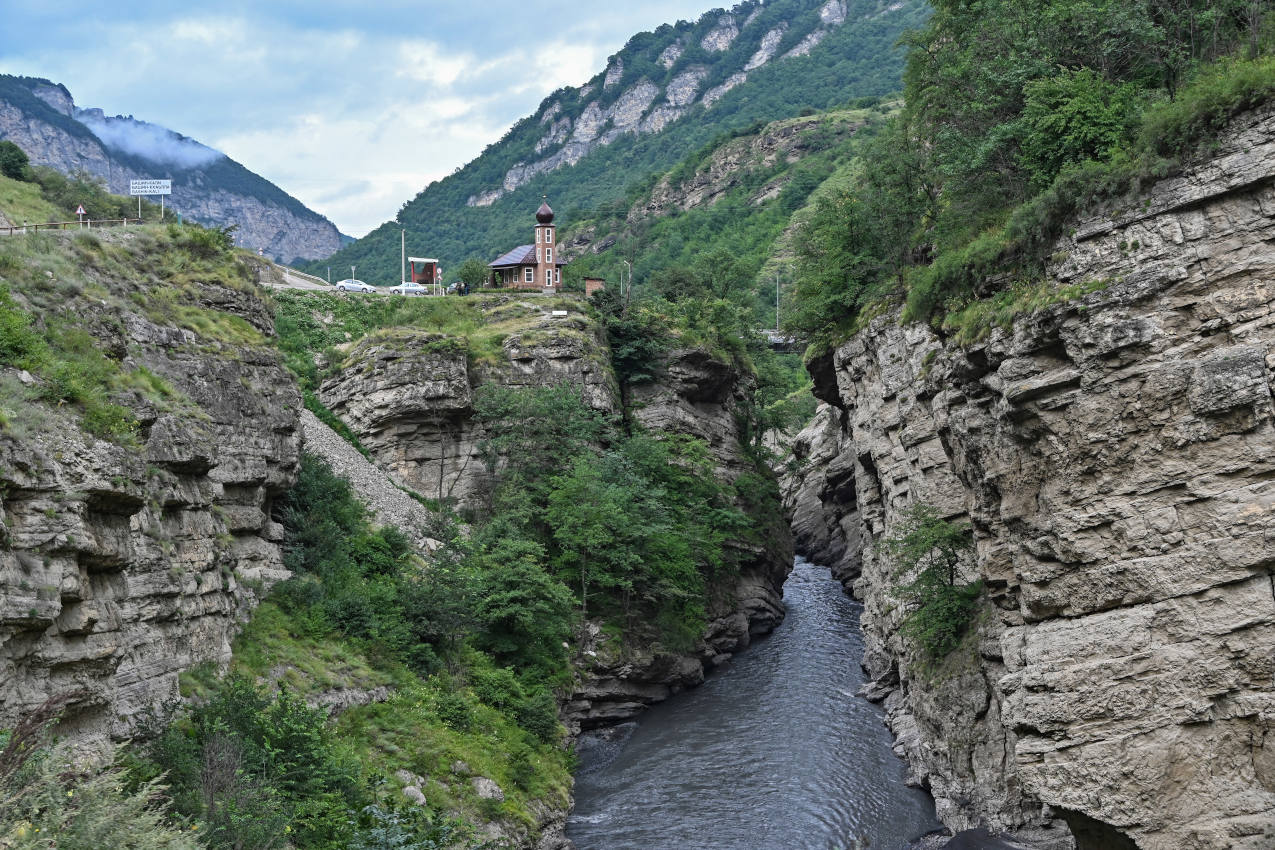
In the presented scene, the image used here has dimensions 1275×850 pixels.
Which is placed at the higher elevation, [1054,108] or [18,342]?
[1054,108]

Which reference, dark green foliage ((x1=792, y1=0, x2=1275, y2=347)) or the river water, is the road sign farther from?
dark green foliage ((x1=792, y1=0, x2=1275, y2=347))

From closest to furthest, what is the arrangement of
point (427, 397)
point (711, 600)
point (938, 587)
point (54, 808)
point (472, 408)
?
1. point (54, 808)
2. point (938, 587)
3. point (711, 600)
4. point (427, 397)
5. point (472, 408)

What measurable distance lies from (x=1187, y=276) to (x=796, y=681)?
94.4 ft

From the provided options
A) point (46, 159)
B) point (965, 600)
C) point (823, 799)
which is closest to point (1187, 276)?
point (965, 600)

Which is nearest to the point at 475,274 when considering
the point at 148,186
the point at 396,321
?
the point at 396,321

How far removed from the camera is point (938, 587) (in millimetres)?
31562

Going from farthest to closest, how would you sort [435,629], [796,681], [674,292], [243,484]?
[674,292] → [796,681] → [435,629] → [243,484]

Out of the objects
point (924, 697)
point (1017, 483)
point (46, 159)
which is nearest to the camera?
point (1017, 483)

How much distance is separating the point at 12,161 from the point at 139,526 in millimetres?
41032

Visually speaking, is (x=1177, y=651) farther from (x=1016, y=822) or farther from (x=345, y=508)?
(x=345, y=508)

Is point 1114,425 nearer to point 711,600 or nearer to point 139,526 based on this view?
point 139,526

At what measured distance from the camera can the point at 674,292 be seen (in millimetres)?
75750

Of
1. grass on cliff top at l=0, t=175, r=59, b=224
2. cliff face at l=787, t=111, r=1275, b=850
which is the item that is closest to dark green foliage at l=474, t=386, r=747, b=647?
cliff face at l=787, t=111, r=1275, b=850

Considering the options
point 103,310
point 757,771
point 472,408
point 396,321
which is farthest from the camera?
point 396,321
